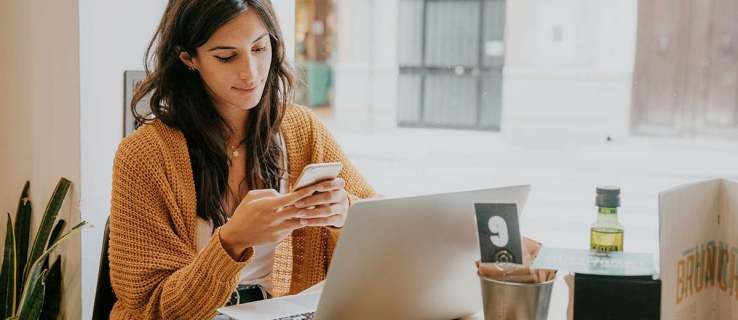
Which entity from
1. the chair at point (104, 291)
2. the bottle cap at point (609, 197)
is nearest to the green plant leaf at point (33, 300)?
the chair at point (104, 291)

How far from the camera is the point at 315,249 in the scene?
5.61 ft

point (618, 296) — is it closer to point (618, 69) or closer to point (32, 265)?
point (32, 265)

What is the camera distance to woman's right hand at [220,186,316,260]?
1.23 m

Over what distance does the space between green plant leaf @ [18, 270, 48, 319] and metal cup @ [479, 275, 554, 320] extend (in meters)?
1.61

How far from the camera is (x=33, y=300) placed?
221 cm

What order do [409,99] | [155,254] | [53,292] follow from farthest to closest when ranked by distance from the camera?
[409,99] → [53,292] → [155,254]

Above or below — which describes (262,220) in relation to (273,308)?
above

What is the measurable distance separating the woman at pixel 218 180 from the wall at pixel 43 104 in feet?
2.53

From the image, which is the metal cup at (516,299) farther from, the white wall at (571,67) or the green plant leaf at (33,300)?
the white wall at (571,67)

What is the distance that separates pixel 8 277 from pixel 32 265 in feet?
0.34

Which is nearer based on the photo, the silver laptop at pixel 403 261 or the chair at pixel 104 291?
the silver laptop at pixel 403 261

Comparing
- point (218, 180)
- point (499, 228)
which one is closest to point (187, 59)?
point (218, 180)

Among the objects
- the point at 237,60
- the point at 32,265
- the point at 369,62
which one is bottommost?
the point at 32,265

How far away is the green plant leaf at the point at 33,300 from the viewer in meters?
2.20
